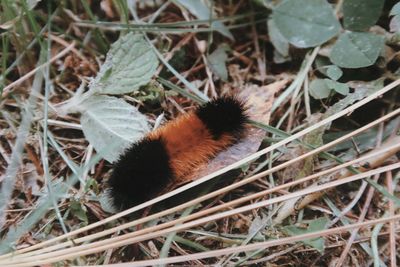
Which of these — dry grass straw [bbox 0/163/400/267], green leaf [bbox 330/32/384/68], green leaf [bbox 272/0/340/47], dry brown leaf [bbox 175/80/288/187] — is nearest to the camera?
dry grass straw [bbox 0/163/400/267]

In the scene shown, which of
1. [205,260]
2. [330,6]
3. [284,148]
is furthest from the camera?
[330,6]

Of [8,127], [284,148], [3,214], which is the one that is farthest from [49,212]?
[284,148]

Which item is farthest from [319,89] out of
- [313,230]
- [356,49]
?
[313,230]

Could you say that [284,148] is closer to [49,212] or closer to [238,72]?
[238,72]

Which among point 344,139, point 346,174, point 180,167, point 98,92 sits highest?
point 98,92

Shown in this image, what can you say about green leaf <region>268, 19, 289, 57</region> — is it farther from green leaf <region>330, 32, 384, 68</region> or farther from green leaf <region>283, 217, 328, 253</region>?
green leaf <region>283, 217, 328, 253</region>

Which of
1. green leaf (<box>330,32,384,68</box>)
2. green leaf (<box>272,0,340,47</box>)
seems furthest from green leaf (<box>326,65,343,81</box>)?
green leaf (<box>272,0,340,47</box>)

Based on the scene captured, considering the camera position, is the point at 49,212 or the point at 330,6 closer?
the point at 49,212
